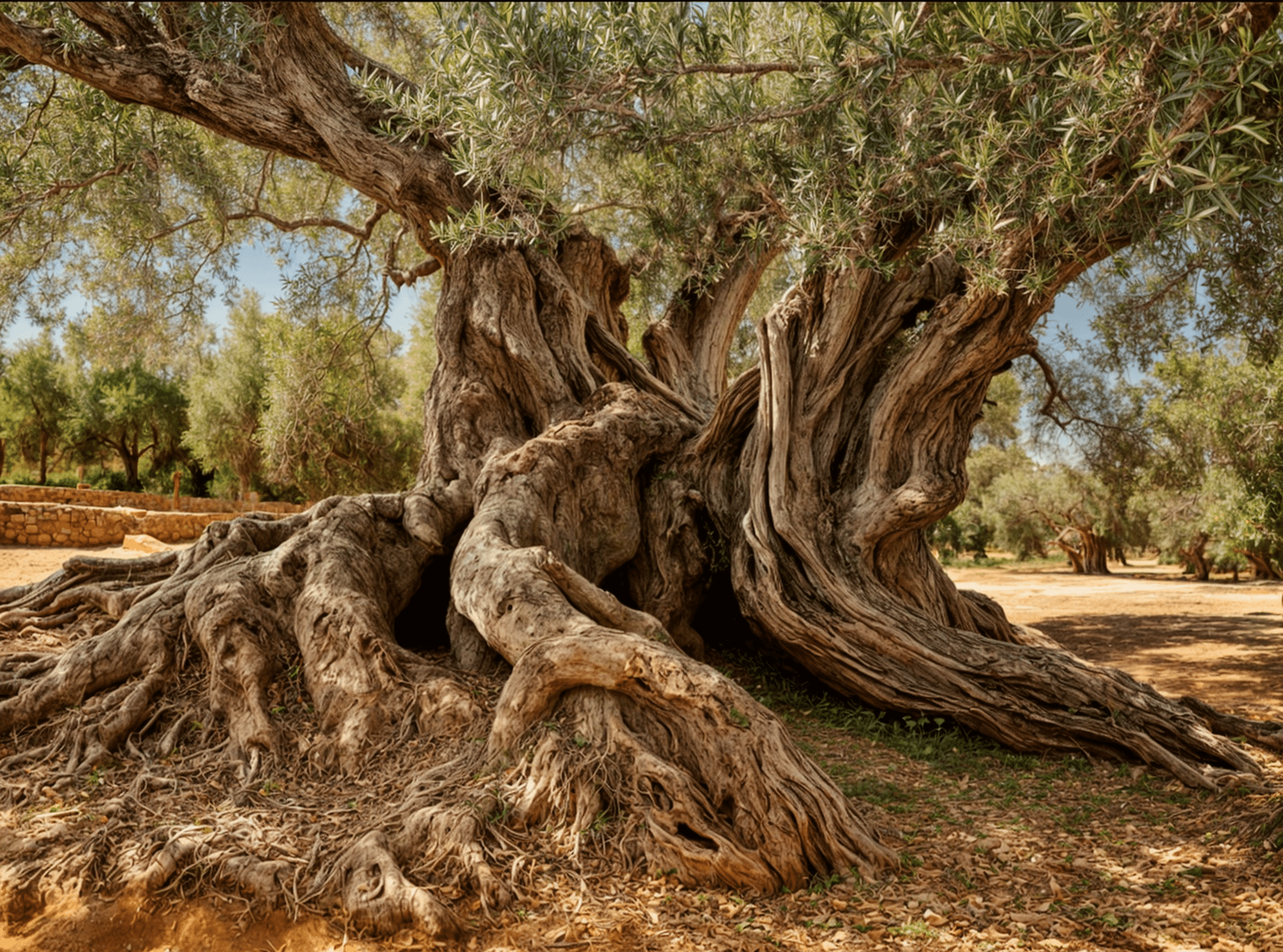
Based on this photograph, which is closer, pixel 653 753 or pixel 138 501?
pixel 653 753

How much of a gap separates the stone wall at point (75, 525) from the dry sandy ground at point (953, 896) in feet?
51.0

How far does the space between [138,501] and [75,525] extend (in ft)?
27.3

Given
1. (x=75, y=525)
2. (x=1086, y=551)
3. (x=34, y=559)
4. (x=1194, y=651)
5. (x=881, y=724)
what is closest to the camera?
(x=881, y=724)

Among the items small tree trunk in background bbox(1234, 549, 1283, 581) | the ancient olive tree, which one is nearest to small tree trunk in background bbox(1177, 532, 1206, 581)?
small tree trunk in background bbox(1234, 549, 1283, 581)

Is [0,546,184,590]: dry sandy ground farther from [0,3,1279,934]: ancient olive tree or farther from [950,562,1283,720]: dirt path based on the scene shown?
[950,562,1283,720]: dirt path

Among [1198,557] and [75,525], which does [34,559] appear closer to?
[75,525]

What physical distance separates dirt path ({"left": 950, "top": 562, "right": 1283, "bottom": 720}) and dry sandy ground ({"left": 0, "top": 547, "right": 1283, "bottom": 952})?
9.52 feet

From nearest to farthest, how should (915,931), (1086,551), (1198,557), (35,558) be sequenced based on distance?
(915,931) → (35,558) → (1198,557) → (1086,551)

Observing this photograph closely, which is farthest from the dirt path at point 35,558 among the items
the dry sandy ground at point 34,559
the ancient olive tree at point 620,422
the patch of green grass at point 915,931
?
the patch of green grass at point 915,931

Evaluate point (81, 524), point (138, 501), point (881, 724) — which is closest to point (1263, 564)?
point (881, 724)

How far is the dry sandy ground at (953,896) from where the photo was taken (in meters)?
3.00

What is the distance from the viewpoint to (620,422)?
7164mm

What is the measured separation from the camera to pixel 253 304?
2661cm

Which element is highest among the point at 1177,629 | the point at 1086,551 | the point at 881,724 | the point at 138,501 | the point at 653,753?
the point at 138,501
